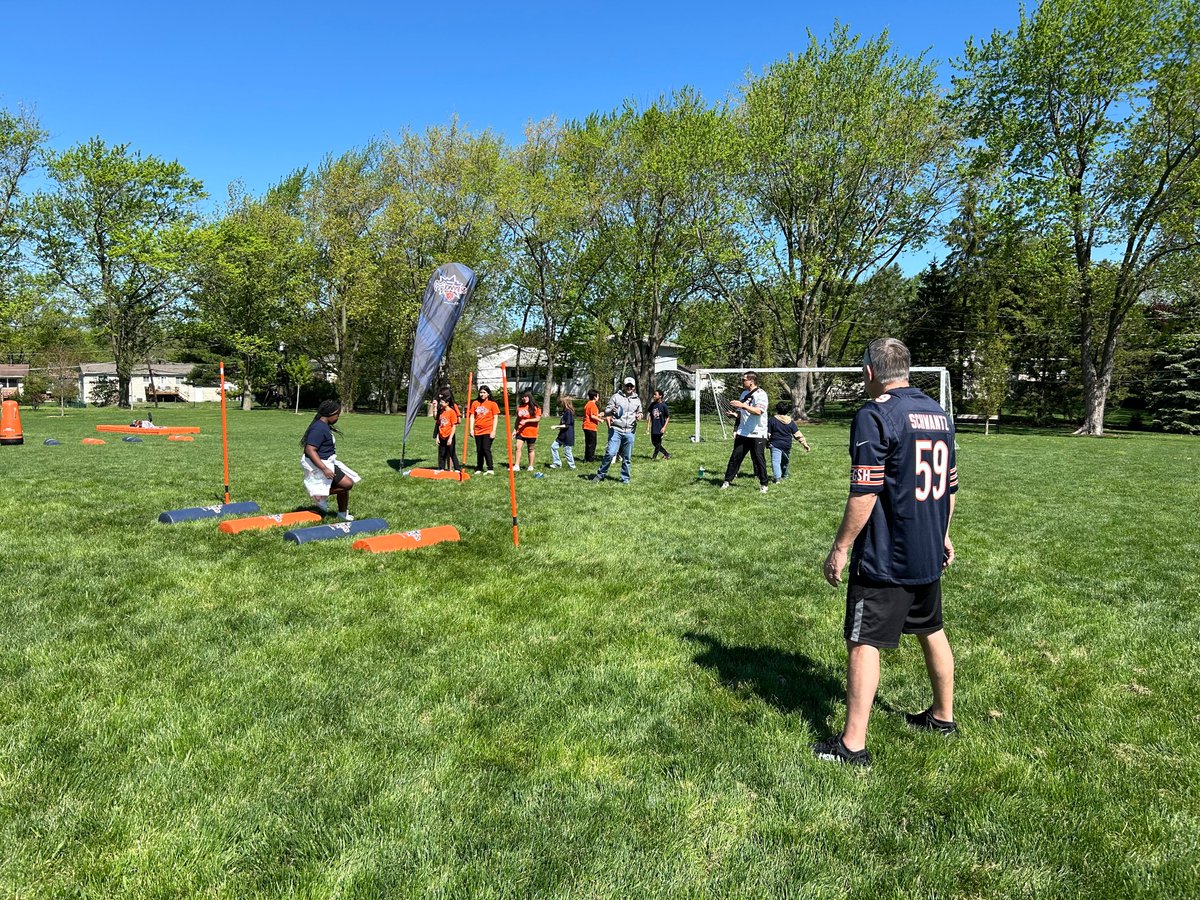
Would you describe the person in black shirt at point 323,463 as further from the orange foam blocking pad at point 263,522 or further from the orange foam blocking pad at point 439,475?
the orange foam blocking pad at point 439,475

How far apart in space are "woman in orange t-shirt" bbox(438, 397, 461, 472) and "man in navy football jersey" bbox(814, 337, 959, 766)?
407 inches

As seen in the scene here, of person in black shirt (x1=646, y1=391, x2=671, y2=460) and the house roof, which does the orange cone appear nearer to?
person in black shirt (x1=646, y1=391, x2=671, y2=460)

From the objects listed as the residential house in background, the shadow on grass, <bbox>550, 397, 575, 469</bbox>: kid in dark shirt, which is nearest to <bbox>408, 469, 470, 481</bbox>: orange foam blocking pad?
<bbox>550, 397, 575, 469</bbox>: kid in dark shirt

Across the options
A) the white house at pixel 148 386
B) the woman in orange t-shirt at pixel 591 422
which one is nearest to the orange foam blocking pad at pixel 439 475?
the woman in orange t-shirt at pixel 591 422

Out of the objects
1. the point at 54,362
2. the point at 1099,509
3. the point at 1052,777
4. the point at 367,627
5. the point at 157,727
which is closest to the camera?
the point at 1052,777

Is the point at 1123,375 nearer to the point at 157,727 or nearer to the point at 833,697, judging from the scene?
the point at 833,697

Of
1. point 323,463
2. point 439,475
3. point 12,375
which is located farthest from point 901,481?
point 12,375

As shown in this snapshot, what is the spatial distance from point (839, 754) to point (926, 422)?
66.1 inches

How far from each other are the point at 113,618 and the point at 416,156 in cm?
3918

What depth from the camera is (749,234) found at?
34.1 metres

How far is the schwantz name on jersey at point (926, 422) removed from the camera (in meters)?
3.21

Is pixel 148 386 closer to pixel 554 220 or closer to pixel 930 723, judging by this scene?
pixel 554 220

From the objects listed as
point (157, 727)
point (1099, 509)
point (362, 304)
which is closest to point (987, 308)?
point (1099, 509)

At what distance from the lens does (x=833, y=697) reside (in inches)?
161
